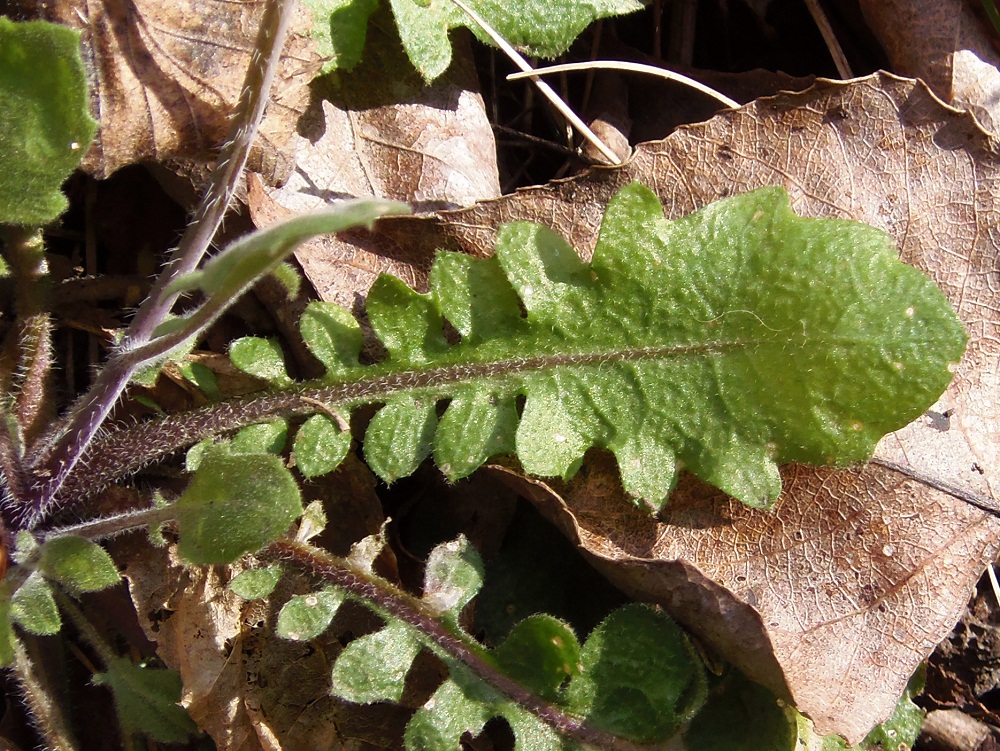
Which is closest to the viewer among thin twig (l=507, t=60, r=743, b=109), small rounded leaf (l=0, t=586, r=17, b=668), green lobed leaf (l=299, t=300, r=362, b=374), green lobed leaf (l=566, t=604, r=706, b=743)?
small rounded leaf (l=0, t=586, r=17, b=668)

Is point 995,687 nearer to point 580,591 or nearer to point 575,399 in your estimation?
point 580,591

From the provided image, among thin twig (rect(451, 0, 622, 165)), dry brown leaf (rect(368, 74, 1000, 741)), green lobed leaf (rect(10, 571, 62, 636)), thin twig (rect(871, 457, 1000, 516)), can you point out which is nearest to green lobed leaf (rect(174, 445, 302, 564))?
green lobed leaf (rect(10, 571, 62, 636))


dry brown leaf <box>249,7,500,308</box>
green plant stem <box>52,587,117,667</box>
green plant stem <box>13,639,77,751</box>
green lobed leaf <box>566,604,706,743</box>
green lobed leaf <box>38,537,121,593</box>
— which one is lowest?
green plant stem <box>13,639,77,751</box>

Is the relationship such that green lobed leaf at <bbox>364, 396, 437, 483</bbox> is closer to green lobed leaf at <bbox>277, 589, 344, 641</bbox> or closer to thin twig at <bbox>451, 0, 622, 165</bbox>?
green lobed leaf at <bbox>277, 589, 344, 641</bbox>

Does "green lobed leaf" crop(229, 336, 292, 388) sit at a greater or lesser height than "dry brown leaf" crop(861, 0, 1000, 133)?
lesser

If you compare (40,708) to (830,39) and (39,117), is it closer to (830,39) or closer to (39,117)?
(39,117)

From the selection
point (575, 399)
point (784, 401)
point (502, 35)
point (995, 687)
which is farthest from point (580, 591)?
point (502, 35)

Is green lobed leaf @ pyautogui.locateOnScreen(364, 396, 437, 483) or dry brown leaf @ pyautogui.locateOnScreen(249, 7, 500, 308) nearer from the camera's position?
green lobed leaf @ pyautogui.locateOnScreen(364, 396, 437, 483)
